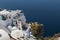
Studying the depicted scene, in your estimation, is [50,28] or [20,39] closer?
[20,39]

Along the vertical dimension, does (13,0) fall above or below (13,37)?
above

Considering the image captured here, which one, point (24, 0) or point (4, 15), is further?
point (24, 0)

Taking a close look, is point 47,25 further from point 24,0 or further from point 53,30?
point 24,0

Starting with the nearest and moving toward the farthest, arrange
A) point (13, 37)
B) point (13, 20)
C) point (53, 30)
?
point (13, 37) → point (13, 20) → point (53, 30)

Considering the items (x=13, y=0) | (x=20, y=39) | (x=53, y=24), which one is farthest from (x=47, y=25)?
(x=13, y=0)

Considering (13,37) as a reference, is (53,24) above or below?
above

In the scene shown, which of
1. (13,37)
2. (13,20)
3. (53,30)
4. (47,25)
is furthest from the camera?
(47,25)

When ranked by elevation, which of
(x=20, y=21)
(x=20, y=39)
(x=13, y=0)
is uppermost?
(x=13, y=0)

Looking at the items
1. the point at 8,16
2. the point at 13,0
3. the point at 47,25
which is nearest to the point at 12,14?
the point at 8,16

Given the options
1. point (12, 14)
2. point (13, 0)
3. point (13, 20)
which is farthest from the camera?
point (13, 0)

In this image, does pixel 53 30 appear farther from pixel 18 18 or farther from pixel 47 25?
pixel 18 18
